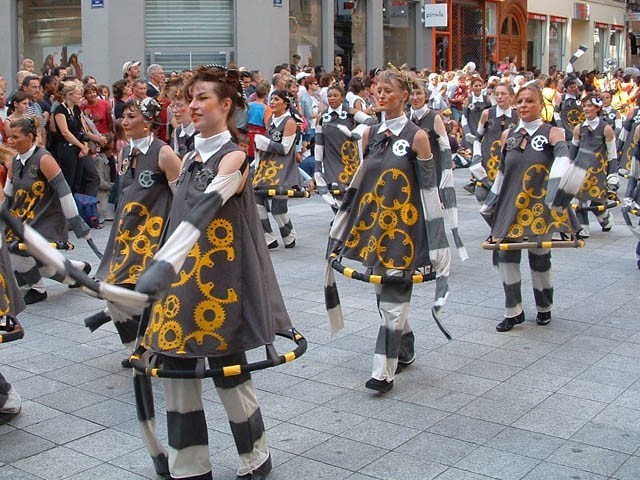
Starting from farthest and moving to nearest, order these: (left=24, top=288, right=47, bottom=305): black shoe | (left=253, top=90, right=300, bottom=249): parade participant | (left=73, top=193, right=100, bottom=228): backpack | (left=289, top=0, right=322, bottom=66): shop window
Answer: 1. (left=289, top=0, right=322, bottom=66): shop window
2. (left=73, top=193, right=100, bottom=228): backpack
3. (left=253, top=90, right=300, bottom=249): parade participant
4. (left=24, top=288, right=47, bottom=305): black shoe

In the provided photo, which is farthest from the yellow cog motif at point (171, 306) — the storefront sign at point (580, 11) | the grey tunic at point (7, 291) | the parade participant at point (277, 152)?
the storefront sign at point (580, 11)

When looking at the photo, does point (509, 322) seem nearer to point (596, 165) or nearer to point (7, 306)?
point (7, 306)

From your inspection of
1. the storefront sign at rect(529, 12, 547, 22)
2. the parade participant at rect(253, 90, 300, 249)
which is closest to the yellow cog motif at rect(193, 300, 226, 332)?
the parade participant at rect(253, 90, 300, 249)

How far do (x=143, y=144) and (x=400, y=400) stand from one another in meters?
2.34

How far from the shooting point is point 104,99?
1488 cm

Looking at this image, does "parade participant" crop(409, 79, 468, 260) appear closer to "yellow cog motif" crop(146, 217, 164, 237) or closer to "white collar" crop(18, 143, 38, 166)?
"yellow cog motif" crop(146, 217, 164, 237)

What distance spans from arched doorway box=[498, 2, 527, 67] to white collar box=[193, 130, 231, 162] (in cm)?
3225

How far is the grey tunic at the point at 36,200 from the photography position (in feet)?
25.9

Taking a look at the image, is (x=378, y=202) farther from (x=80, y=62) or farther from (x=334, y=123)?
(x=80, y=62)

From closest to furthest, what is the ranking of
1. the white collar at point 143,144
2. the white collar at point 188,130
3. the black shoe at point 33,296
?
the white collar at point 143,144
the white collar at point 188,130
the black shoe at point 33,296

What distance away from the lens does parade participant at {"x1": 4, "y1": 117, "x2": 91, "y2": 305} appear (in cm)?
750

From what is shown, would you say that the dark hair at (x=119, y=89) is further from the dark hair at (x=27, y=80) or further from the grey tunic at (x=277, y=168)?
the grey tunic at (x=277, y=168)

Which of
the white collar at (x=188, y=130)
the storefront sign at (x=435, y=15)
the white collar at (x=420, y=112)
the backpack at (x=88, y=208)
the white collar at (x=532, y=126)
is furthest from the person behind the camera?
the storefront sign at (x=435, y=15)

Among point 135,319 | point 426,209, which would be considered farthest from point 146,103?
point 426,209
